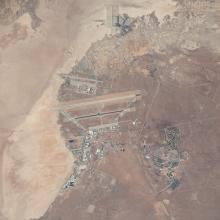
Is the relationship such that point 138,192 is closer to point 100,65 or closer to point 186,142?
point 186,142

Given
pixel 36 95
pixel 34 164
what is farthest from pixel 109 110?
pixel 34 164

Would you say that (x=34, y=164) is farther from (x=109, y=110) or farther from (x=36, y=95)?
(x=109, y=110)

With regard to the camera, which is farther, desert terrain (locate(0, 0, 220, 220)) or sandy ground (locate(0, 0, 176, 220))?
desert terrain (locate(0, 0, 220, 220))

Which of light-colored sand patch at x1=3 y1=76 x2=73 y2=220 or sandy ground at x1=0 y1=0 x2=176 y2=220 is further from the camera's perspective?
light-colored sand patch at x1=3 y1=76 x2=73 y2=220

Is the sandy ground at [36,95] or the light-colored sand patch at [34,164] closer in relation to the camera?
the sandy ground at [36,95]
